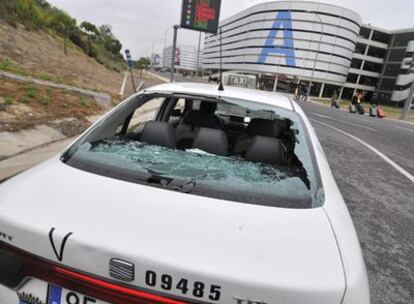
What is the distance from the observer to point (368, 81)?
294 ft

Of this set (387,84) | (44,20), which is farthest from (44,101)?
(387,84)

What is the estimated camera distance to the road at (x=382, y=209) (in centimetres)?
295

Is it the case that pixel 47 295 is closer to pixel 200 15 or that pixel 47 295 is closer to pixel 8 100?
pixel 8 100

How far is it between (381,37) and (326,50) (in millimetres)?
15759

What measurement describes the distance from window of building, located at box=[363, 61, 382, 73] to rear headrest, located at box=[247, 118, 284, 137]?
9687cm

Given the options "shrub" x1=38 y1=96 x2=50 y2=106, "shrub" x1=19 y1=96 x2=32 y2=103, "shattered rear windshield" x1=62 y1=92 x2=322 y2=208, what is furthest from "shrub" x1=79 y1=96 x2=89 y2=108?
"shattered rear windshield" x1=62 y1=92 x2=322 y2=208

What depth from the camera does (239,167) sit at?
6.98ft

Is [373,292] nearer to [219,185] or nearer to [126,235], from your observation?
[219,185]

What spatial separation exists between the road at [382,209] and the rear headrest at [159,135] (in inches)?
78.0

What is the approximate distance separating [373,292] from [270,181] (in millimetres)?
1572

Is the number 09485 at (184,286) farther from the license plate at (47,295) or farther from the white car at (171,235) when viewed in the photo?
the license plate at (47,295)

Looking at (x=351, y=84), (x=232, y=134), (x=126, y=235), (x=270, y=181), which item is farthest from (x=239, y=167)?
(x=351, y=84)

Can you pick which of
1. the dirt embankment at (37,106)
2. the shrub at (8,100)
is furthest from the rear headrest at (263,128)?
the shrub at (8,100)

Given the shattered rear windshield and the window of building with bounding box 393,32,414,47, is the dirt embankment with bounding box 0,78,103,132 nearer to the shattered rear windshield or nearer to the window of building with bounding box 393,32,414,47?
the shattered rear windshield
